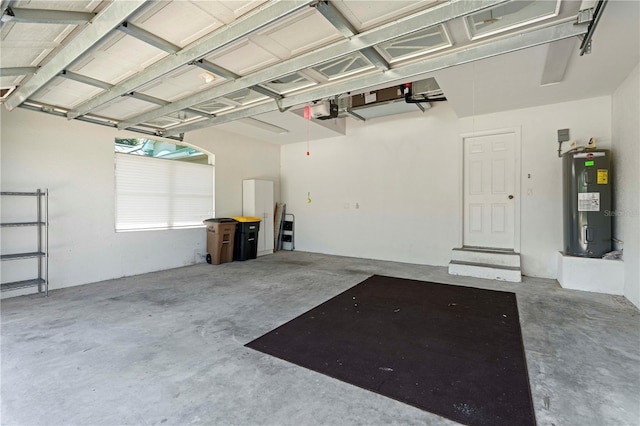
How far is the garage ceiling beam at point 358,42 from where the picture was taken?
191cm

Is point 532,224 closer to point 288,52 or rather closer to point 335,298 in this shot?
point 335,298

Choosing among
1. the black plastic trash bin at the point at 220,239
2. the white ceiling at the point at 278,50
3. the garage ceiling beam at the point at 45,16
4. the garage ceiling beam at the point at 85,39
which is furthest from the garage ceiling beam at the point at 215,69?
the black plastic trash bin at the point at 220,239

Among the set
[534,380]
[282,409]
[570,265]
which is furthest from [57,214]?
[570,265]

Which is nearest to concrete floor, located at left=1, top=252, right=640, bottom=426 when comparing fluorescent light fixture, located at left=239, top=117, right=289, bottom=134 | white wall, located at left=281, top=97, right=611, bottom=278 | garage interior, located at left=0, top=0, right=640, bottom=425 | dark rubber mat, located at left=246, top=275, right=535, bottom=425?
garage interior, located at left=0, top=0, right=640, bottom=425

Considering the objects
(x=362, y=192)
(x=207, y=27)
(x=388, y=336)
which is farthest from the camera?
(x=362, y=192)

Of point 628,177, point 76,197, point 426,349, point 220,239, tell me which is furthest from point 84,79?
point 628,177

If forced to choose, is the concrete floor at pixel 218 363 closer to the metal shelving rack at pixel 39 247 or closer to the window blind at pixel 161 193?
the metal shelving rack at pixel 39 247

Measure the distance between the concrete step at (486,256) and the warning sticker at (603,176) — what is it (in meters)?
1.53

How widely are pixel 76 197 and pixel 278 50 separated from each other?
4067 mm

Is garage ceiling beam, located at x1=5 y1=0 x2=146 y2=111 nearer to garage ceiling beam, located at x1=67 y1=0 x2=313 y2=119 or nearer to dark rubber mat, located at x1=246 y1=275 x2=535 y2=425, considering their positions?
garage ceiling beam, located at x1=67 y1=0 x2=313 y2=119

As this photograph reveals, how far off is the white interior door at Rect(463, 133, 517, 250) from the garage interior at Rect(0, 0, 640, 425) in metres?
0.07

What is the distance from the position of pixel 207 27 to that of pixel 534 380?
3523 mm

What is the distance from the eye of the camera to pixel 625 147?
3814 millimetres

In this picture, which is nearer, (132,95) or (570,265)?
(132,95)
